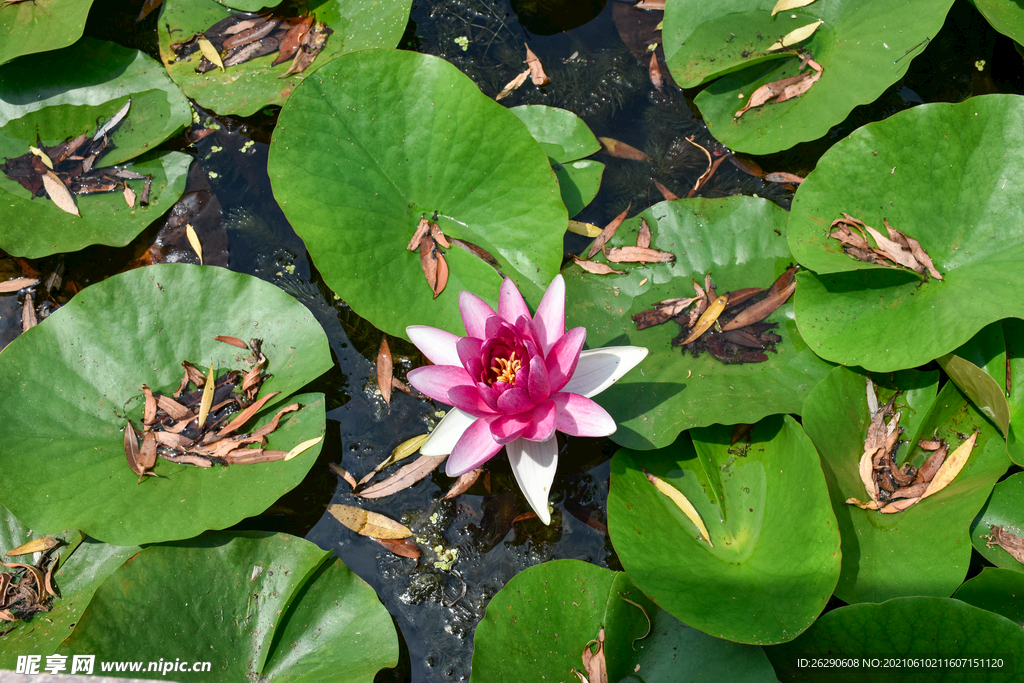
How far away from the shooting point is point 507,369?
2.19 metres

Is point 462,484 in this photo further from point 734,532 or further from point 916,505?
point 916,505

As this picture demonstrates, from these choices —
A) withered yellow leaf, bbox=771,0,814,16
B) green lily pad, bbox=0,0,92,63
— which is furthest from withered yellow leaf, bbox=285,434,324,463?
withered yellow leaf, bbox=771,0,814,16

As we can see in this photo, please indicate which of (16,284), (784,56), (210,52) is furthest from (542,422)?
(16,284)

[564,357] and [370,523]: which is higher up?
[564,357]

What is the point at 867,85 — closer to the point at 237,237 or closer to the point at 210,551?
the point at 237,237

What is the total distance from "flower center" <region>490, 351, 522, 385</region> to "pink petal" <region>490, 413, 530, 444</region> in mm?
146

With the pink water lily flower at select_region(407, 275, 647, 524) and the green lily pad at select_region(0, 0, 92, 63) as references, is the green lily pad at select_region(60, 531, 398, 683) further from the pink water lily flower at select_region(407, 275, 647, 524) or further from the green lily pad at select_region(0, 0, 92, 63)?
the green lily pad at select_region(0, 0, 92, 63)

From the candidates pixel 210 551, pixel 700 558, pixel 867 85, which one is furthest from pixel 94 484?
pixel 867 85

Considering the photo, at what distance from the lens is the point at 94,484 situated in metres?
2.40

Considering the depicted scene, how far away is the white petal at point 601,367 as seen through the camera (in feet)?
7.43

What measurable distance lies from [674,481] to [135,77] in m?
3.73

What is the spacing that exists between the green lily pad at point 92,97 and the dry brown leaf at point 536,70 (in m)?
2.02

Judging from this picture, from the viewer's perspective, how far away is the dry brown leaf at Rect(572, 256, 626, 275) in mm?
2755

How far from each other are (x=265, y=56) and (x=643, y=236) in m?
2.39
